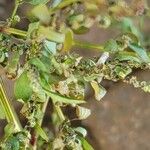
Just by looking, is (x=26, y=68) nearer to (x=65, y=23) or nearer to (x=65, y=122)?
(x=65, y=122)

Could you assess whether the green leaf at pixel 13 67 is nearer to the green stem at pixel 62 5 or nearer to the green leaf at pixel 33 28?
the green leaf at pixel 33 28

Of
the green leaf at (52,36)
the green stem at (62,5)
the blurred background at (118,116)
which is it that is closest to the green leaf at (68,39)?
the green leaf at (52,36)

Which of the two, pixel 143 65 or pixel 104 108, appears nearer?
pixel 143 65

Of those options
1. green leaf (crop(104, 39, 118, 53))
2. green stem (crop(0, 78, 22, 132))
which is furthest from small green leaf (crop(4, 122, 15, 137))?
green leaf (crop(104, 39, 118, 53))

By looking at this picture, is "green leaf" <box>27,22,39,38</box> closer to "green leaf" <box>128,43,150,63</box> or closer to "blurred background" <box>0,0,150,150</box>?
"green leaf" <box>128,43,150,63</box>

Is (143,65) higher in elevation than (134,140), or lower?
higher

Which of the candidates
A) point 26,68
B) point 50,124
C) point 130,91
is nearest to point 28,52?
point 26,68

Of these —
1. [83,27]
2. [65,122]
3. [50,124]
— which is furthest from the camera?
[50,124]
